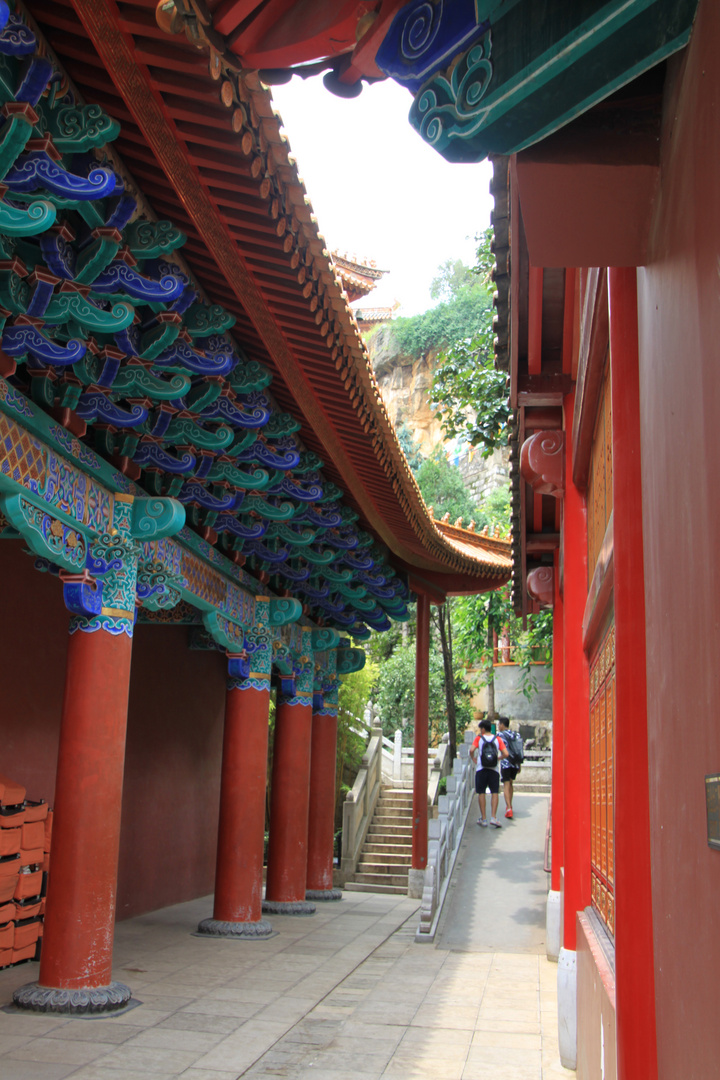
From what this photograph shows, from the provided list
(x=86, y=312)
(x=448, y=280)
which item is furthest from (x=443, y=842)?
(x=448, y=280)

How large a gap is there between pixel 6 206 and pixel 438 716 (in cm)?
2278

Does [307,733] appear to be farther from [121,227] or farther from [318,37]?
[318,37]

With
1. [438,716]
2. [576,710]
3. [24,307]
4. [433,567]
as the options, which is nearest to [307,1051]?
[576,710]

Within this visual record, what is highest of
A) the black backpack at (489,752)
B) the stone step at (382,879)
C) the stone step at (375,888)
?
the black backpack at (489,752)

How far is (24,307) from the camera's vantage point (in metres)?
4.21

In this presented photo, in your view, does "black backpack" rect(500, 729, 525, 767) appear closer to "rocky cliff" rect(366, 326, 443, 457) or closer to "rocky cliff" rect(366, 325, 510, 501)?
"rocky cliff" rect(366, 325, 510, 501)

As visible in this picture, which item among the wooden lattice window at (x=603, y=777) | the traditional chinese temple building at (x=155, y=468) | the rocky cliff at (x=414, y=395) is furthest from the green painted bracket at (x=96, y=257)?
the rocky cliff at (x=414, y=395)

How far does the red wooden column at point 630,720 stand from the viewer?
6.63 feet

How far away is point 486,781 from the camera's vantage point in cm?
1360

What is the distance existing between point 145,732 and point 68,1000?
456cm

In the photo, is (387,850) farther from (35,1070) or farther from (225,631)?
(35,1070)

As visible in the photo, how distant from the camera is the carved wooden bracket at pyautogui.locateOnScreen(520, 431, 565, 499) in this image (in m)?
5.65

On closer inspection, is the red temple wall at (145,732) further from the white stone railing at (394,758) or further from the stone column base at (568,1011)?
the white stone railing at (394,758)

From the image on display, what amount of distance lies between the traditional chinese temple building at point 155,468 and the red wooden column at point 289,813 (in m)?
0.03
